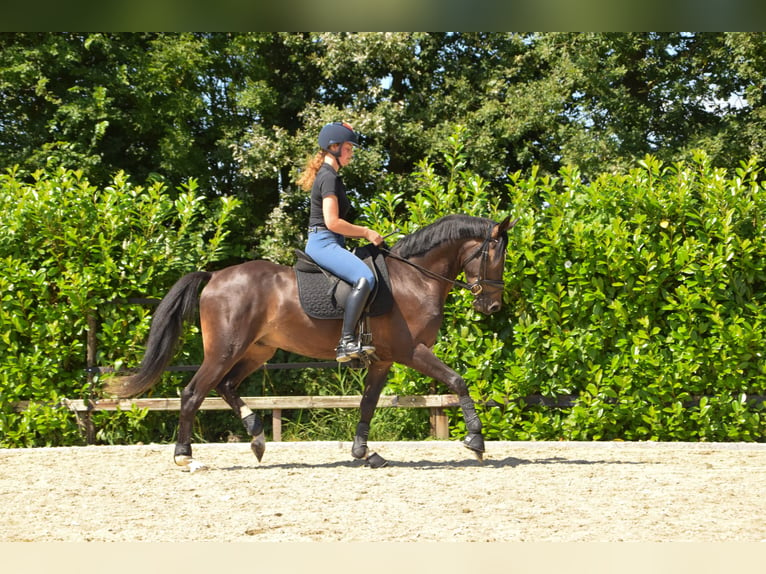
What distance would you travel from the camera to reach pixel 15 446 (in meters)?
8.51

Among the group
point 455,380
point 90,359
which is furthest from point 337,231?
point 90,359

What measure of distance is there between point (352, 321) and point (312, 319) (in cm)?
47

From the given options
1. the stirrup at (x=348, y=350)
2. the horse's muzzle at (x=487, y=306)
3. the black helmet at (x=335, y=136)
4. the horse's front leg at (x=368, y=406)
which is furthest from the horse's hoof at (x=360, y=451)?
the black helmet at (x=335, y=136)

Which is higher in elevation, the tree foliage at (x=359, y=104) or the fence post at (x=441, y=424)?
the tree foliage at (x=359, y=104)

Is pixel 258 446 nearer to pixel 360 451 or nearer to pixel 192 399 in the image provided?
pixel 192 399

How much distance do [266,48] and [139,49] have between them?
259 cm

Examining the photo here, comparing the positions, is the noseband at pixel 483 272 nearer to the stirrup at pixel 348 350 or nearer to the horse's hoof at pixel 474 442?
the stirrup at pixel 348 350

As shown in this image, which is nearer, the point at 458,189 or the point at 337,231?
the point at 337,231

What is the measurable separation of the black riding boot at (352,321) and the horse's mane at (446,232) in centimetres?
77

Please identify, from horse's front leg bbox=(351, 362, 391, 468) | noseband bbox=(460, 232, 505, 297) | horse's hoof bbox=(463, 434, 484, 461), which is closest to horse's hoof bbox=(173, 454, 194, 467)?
horse's front leg bbox=(351, 362, 391, 468)

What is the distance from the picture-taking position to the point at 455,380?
6492mm

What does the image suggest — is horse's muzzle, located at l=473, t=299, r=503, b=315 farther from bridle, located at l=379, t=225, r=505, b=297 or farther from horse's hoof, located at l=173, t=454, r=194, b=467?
horse's hoof, located at l=173, t=454, r=194, b=467

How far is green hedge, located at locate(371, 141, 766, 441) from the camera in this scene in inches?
319

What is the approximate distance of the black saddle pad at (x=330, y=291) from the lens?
21.5ft
